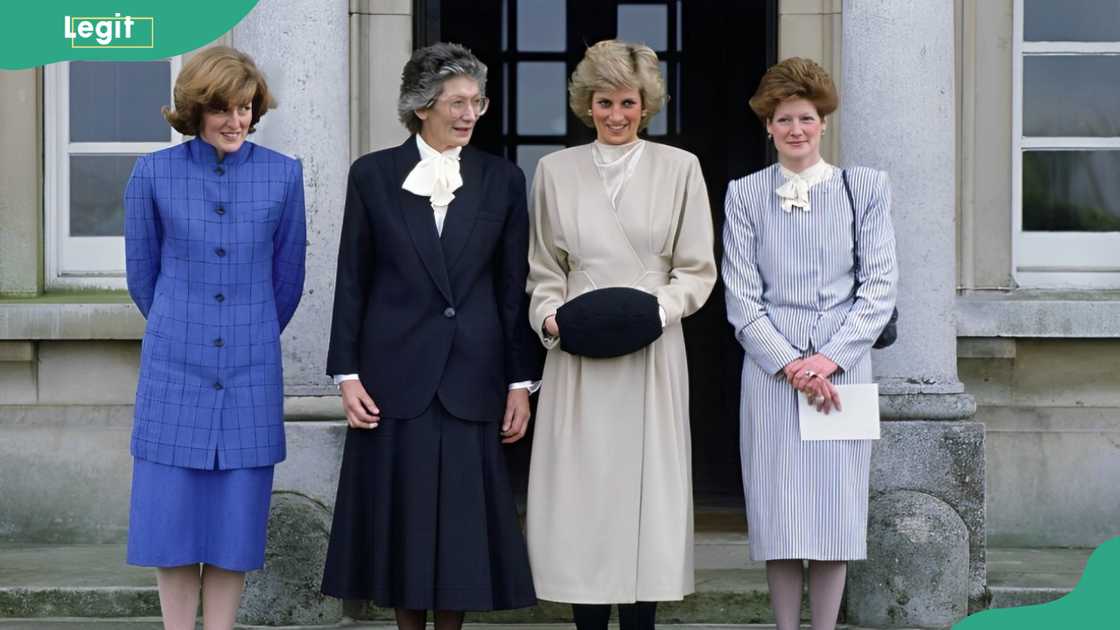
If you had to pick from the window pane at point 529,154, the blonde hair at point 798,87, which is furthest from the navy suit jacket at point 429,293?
the window pane at point 529,154

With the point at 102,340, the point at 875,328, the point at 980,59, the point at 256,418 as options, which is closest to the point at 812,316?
the point at 875,328

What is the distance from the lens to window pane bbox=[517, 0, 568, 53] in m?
9.22

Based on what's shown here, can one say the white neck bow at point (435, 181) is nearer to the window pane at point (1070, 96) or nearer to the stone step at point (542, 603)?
the stone step at point (542, 603)

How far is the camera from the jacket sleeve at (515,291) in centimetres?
475

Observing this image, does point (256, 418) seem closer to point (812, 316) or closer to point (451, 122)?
point (451, 122)

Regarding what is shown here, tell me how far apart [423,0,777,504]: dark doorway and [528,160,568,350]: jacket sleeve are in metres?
4.27

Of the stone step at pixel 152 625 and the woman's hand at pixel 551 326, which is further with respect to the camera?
the stone step at pixel 152 625

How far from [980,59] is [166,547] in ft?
14.3

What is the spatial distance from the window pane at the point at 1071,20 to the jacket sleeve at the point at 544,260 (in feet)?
11.0

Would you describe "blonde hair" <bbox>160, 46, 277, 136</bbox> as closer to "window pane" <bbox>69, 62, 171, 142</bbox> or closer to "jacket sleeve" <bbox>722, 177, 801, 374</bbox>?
"jacket sleeve" <bbox>722, 177, 801, 374</bbox>

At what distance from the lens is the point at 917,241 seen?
235 inches

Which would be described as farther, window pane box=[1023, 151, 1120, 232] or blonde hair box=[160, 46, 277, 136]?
window pane box=[1023, 151, 1120, 232]

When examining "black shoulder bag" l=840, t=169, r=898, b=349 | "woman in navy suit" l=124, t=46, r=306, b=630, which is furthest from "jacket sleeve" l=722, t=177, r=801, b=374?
"woman in navy suit" l=124, t=46, r=306, b=630

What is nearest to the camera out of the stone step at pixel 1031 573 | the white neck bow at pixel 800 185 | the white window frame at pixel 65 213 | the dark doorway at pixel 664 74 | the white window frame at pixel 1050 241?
the white neck bow at pixel 800 185
